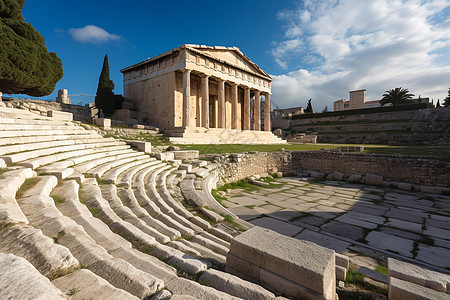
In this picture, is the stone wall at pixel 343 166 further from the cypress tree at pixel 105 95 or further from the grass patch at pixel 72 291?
the cypress tree at pixel 105 95

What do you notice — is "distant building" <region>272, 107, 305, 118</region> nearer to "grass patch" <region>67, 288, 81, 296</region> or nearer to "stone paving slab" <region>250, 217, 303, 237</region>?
"stone paving slab" <region>250, 217, 303, 237</region>

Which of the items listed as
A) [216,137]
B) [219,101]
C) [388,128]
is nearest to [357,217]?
[216,137]

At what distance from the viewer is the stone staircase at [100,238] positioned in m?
1.62

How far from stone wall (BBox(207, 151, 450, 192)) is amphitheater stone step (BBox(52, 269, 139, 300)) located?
755cm

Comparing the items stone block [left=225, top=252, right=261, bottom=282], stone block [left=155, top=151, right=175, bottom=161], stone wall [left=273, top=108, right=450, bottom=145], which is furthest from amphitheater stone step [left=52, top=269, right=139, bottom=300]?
stone wall [left=273, top=108, right=450, bottom=145]

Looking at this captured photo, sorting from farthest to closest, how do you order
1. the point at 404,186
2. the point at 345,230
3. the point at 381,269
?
the point at 404,186 < the point at 345,230 < the point at 381,269

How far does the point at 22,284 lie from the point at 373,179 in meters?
13.1

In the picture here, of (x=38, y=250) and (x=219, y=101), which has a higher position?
(x=219, y=101)

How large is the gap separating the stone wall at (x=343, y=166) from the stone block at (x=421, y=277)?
6.99m

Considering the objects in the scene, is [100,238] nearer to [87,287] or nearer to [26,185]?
[87,287]

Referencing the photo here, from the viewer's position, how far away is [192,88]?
22.8 m

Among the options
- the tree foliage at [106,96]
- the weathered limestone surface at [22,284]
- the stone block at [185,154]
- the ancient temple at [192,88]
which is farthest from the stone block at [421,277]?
the tree foliage at [106,96]

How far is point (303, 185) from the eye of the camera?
10.2m

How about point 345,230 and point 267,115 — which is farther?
point 267,115
